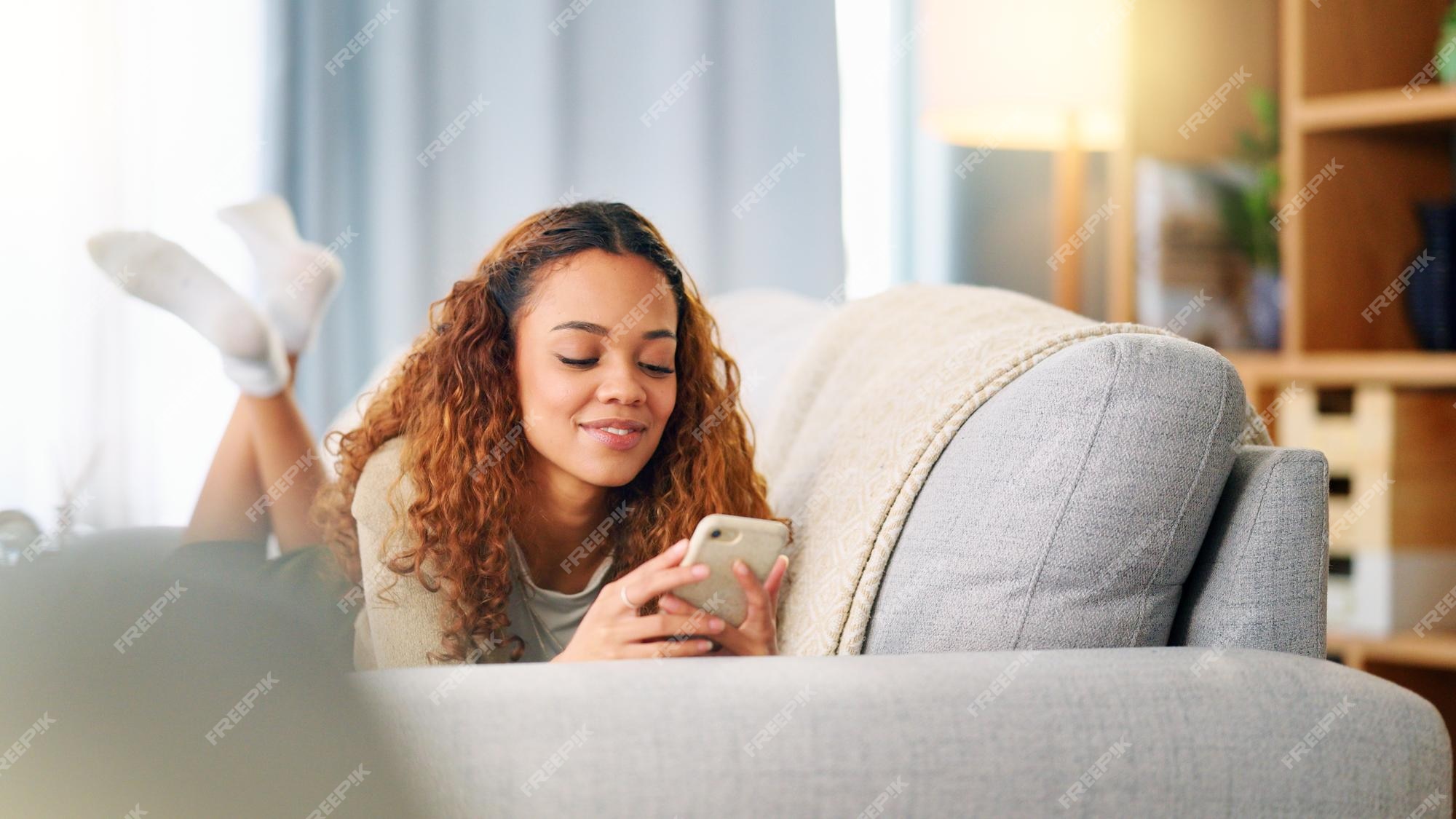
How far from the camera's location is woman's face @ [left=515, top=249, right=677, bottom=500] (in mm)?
932

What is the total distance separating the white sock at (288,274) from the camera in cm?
162

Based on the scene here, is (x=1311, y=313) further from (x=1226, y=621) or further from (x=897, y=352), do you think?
(x=1226, y=621)

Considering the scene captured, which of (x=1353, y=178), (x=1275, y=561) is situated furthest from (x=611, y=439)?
(x=1353, y=178)

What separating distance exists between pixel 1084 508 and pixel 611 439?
0.36m

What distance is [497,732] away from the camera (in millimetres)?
638

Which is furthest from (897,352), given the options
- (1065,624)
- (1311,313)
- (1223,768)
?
(1311,313)

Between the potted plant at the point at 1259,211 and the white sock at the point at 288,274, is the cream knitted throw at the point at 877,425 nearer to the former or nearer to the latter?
the white sock at the point at 288,274

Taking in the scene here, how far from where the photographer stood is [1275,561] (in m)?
0.81

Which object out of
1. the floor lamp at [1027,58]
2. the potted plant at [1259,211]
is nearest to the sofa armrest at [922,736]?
the potted plant at [1259,211]

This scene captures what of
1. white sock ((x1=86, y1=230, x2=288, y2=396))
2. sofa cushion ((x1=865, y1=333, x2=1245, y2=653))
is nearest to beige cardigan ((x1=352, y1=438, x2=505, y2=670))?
sofa cushion ((x1=865, y1=333, x2=1245, y2=653))

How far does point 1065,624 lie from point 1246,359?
54.4 inches

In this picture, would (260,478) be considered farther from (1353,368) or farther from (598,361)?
(1353,368)

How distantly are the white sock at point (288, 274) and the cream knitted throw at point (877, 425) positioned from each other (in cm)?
74

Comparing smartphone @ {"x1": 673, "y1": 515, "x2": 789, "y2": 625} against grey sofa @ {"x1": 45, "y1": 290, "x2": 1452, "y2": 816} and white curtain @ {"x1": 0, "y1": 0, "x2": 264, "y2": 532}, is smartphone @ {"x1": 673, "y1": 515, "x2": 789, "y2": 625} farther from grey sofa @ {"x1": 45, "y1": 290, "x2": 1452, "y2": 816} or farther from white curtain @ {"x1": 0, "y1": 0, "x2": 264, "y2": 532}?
white curtain @ {"x1": 0, "y1": 0, "x2": 264, "y2": 532}
